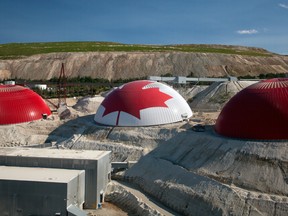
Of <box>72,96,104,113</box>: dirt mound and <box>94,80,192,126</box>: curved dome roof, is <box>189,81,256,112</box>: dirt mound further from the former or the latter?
<box>72,96,104,113</box>: dirt mound

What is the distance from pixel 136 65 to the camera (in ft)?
303

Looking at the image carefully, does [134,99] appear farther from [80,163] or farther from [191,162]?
[80,163]

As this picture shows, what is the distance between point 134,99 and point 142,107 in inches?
48.8

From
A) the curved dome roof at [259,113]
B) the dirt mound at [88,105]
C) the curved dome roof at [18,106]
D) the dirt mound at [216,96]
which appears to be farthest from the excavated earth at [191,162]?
the dirt mound at [216,96]

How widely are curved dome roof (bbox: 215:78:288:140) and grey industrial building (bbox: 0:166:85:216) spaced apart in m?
11.9

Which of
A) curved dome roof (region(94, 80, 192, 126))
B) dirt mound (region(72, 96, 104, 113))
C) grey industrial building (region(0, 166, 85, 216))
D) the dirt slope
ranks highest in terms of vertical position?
the dirt slope

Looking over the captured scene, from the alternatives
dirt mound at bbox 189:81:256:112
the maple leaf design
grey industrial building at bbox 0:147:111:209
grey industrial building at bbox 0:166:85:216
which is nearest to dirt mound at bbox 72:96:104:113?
the maple leaf design

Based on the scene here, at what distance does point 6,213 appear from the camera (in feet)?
69.3

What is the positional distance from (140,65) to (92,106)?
147ft

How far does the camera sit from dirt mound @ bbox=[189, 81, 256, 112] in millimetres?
47312

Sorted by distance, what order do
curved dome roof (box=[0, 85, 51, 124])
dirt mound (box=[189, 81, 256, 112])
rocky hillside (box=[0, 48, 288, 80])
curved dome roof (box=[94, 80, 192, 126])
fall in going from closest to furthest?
curved dome roof (box=[94, 80, 192, 126])
curved dome roof (box=[0, 85, 51, 124])
dirt mound (box=[189, 81, 256, 112])
rocky hillside (box=[0, 48, 288, 80])

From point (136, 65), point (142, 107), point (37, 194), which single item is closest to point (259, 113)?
point (142, 107)

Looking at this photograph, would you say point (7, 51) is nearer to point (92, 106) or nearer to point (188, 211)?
point (92, 106)

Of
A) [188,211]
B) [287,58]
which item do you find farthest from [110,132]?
[287,58]
